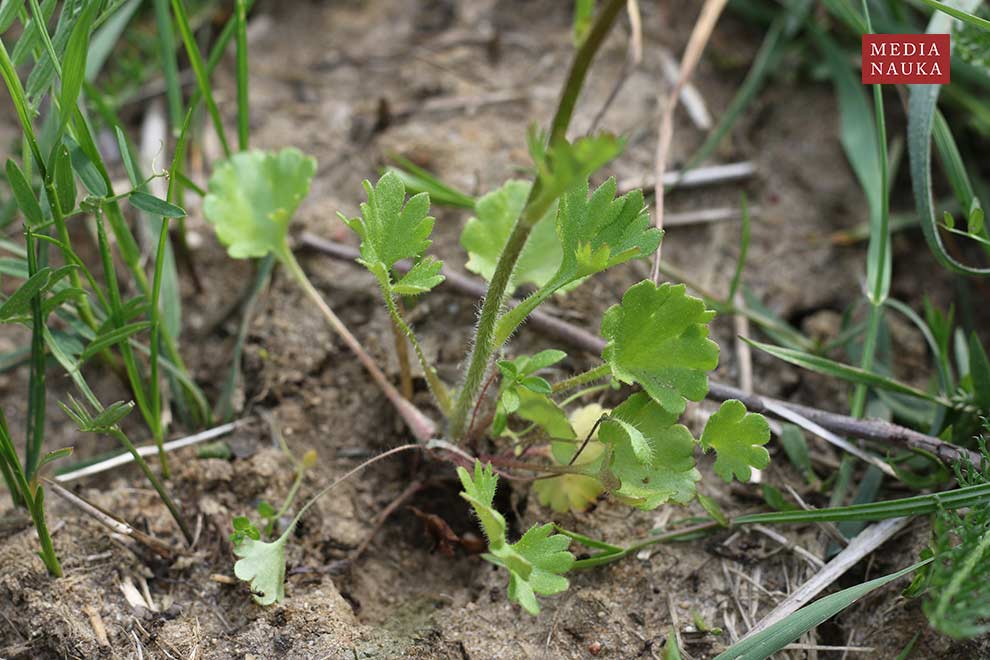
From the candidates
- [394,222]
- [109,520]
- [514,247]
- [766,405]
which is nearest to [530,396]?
[514,247]

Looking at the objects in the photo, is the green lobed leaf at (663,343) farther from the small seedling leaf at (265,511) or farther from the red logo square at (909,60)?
the red logo square at (909,60)

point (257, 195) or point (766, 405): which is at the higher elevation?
point (257, 195)

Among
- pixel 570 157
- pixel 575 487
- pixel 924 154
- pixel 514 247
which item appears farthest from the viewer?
pixel 924 154

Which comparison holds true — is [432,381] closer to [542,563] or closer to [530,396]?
[530,396]

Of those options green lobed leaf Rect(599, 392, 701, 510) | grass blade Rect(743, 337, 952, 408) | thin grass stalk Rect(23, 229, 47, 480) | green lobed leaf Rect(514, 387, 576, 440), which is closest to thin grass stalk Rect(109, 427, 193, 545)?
thin grass stalk Rect(23, 229, 47, 480)

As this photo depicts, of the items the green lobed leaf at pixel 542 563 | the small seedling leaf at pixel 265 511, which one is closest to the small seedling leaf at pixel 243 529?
the small seedling leaf at pixel 265 511

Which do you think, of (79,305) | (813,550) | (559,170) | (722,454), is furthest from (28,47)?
(813,550)

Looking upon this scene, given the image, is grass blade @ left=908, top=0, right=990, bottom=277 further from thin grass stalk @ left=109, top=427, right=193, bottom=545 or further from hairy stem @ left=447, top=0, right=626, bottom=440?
thin grass stalk @ left=109, top=427, right=193, bottom=545
